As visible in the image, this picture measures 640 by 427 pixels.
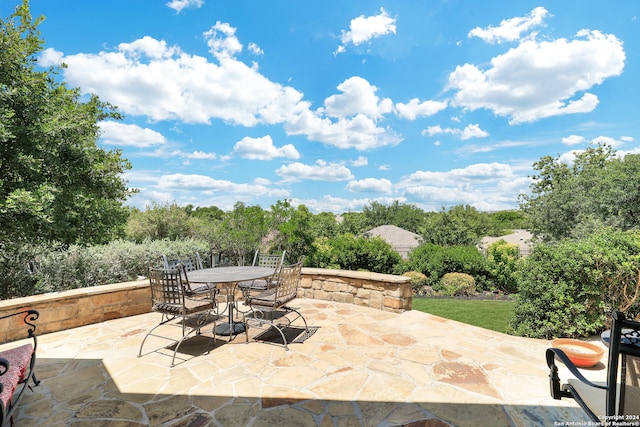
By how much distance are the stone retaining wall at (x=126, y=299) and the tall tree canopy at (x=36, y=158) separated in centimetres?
173

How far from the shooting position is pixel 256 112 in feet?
36.9

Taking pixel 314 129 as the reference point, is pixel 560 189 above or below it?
below

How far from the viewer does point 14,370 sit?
2.09 metres

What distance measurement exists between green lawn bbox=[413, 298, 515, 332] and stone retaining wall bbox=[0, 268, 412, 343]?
1.70 meters

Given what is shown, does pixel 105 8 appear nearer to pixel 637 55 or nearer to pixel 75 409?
pixel 75 409

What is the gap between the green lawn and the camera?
5.72m

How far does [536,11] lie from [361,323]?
25.2ft

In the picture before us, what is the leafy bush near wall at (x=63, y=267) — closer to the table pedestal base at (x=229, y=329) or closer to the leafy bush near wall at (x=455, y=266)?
the table pedestal base at (x=229, y=329)

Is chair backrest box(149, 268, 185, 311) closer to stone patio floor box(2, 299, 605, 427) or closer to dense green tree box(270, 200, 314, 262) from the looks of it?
stone patio floor box(2, 299, 605, 427)

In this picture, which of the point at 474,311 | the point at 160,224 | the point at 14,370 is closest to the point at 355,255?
the point at 474,311

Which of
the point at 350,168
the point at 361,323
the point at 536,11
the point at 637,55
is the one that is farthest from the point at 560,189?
the point at 350,168

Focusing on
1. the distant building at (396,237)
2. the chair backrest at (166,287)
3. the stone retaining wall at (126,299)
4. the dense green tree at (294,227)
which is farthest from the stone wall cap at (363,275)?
the distant building at (396,237)

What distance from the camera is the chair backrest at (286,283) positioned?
374 centimetres

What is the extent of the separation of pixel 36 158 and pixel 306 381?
7045mm
